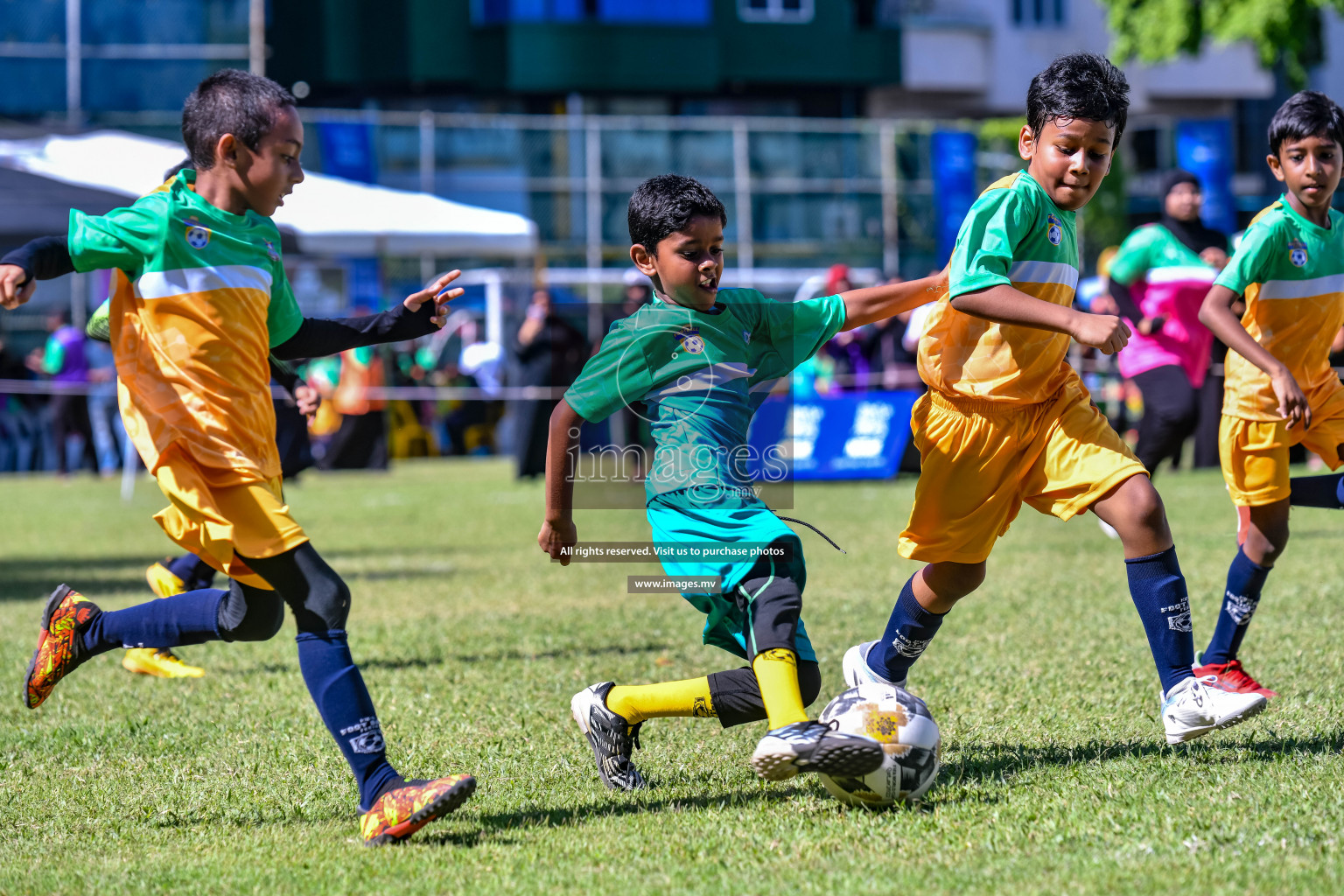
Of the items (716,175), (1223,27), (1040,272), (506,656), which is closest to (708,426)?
(1040,272)

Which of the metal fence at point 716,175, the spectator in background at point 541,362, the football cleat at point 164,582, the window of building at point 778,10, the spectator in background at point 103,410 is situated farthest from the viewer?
the window of building at point 778,10

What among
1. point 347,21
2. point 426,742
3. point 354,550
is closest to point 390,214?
point 354,550

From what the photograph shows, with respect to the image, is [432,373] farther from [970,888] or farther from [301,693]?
[970,888]

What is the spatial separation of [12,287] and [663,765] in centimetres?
225

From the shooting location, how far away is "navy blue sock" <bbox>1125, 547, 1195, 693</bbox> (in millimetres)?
4359

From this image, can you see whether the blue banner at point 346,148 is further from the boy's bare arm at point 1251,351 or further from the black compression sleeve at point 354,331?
the boy's bare arm at point 1251,351

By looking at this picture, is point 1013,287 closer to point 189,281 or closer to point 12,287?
point 189,281

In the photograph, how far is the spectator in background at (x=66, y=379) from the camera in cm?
2062

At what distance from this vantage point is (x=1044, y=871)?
3.34 metres

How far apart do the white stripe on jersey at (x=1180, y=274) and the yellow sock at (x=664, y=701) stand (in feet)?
18.8

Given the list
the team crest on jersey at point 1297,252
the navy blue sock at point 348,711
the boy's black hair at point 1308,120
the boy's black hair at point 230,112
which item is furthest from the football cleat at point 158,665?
the boy's black hair at point 1308,120

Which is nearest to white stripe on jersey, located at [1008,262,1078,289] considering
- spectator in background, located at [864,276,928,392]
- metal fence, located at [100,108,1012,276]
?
spectator in background, located at [864,276,928,392]

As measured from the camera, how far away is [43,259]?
12.6 feet

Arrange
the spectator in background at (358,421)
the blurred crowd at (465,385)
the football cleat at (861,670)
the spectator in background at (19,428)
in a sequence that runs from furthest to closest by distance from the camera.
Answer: the spectator in background at (19,428) < the spectator in background at (358,421) < the blurred crowd at (465,385) < the football cleat at (861,670)
